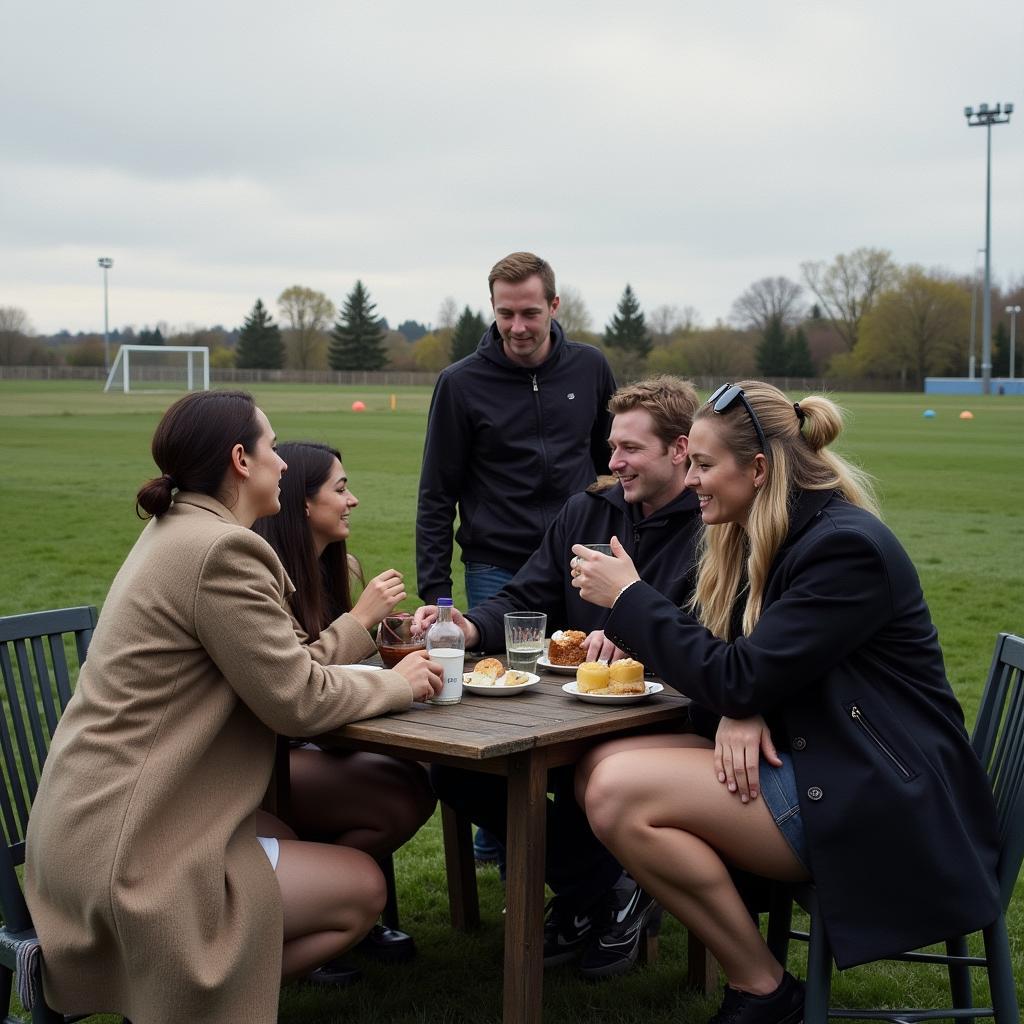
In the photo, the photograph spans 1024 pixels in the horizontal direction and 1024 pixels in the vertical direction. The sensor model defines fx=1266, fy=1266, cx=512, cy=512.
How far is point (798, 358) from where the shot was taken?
Answer: 92.2m

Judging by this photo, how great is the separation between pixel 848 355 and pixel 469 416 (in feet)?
314

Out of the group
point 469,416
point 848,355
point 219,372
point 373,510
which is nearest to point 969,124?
point 848,355

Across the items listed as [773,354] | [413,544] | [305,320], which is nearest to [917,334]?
[773,354]

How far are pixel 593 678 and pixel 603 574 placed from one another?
12.3 inches

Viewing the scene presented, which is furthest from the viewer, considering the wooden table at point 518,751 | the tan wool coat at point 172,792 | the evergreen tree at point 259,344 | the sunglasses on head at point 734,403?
the evergreen tree at point 259,344

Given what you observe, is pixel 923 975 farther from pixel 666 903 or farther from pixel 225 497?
pixel 225 497

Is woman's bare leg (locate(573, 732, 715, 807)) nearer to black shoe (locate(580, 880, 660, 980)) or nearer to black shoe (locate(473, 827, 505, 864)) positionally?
black shoe (locate(580, 880, 660, 980))

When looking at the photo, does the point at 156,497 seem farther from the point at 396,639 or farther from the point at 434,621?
the point at 434,621

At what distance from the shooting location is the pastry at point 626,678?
355 cm

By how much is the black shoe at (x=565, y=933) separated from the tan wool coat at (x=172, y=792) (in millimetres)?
1601

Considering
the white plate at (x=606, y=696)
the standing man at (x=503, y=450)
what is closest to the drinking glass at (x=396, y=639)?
the white plate at (x=606, y=696)

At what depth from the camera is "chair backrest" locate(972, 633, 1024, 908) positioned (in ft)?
10.5

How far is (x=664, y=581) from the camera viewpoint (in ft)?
13.9

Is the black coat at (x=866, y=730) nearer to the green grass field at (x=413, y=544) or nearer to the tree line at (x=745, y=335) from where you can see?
the green grass field at (x=413, y=544)
